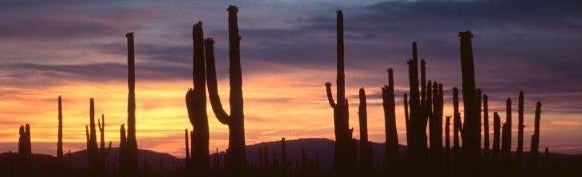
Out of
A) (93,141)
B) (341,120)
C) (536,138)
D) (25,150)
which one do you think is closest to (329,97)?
(341,120)

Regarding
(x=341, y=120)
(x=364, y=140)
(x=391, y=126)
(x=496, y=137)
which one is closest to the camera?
(x=341, y=120)

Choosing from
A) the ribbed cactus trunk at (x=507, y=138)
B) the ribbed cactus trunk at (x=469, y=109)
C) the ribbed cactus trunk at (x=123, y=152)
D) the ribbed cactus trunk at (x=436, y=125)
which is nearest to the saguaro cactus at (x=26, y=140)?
the ribbed cactus trunk at (x=123, y=152)

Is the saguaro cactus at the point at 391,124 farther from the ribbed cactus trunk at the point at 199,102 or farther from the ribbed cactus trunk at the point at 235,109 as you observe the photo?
the ribbed cactus trunk at the point at 199,102

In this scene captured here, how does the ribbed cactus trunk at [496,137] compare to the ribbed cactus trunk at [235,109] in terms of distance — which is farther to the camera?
the ribbed cactus trunk at [496,137]

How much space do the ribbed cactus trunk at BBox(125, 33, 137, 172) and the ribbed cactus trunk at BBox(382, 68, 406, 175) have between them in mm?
8277

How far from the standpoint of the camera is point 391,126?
30438mm

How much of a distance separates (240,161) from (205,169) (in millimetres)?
932

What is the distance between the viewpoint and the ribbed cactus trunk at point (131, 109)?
26953 millimetres

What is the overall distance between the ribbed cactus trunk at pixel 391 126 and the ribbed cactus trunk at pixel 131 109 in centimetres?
828

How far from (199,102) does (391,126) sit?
40.8 ft

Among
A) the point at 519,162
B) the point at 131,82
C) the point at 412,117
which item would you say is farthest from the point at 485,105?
the point at 131,82

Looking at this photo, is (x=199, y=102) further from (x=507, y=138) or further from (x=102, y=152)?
(x=507, y=138)

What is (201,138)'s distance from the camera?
1941 centimetres

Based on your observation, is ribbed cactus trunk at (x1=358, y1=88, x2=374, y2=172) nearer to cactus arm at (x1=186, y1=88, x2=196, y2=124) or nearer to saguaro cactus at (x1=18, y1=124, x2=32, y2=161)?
cactus arm at (x1=186, y1=88, x2=196, y2=124)
